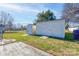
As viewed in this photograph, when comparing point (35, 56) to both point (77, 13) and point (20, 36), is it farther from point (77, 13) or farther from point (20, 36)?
point (77, 13)

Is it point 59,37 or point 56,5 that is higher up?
point 56,5

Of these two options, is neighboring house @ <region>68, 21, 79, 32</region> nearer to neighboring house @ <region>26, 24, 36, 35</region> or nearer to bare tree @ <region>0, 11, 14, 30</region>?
neighboring house @ <region>26, 24, 36, 35</region>

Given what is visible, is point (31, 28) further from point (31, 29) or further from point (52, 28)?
point (52, 28)

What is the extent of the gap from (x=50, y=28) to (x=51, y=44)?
0.22 metres

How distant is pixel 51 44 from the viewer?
149 inches

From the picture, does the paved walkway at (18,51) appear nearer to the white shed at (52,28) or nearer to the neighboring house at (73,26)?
the white shed at (52,28)

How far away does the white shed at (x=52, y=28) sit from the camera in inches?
149

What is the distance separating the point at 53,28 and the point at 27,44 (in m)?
0.41

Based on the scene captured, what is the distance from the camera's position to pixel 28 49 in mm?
3789

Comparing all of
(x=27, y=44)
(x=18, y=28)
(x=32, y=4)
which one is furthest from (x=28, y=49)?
(x=32, y=4)

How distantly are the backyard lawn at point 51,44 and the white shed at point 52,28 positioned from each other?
0.22 feet

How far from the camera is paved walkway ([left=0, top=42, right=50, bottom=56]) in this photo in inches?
148

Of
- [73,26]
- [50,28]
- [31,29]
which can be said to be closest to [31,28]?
[31,29]

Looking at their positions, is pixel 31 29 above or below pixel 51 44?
above
